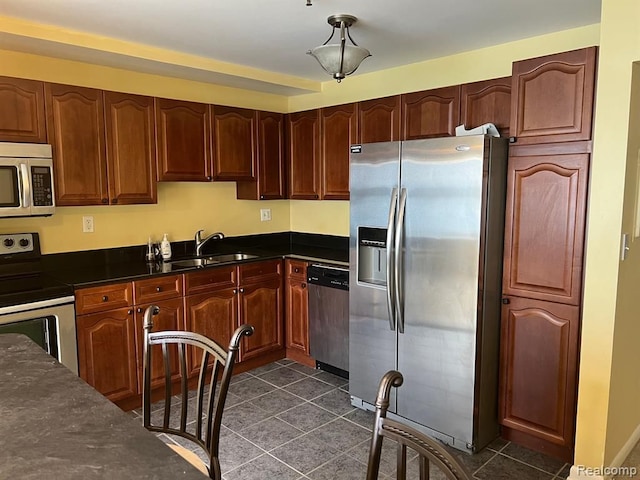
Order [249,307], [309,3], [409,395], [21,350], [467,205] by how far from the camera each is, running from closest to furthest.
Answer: [21,350], [309,3], [467,205], [409,395], [249,307]

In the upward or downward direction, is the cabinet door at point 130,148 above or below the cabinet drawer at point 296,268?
above

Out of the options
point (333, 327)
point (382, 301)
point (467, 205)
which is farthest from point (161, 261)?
point (467, 205)

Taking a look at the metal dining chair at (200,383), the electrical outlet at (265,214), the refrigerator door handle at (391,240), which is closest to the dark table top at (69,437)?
the metal dining chair at (200,383)

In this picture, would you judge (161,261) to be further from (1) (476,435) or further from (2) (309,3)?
(1) (476,435)

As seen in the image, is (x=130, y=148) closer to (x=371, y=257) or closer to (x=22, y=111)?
(x=22, y=111)

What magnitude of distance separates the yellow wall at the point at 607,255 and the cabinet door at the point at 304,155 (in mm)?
2273

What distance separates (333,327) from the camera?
3.55 metres

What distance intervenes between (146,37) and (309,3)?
1.16 meters

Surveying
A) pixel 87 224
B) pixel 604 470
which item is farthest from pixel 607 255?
pixel 87 224

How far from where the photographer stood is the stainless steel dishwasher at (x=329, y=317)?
346 centimetres

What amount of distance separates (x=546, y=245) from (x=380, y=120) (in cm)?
160

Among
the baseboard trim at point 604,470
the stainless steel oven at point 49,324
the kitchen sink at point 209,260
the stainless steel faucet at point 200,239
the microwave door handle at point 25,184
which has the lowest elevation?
the baseboard trim at point 604,470

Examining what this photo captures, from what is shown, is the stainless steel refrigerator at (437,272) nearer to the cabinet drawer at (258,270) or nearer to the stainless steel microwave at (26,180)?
the cabinet drawer at (258,270)

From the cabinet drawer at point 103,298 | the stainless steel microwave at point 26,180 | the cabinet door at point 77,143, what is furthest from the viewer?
the cabinet door at point 77,143
